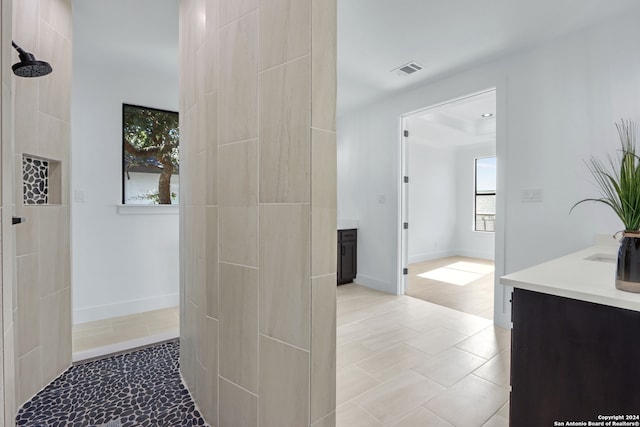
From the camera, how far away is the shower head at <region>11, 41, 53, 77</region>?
1375 millimetres

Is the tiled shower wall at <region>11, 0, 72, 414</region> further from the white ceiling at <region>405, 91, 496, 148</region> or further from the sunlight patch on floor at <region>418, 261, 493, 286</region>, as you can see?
the sunlight patch on floor at <region>418, 261, 493, 286</region>

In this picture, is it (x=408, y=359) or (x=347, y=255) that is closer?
(x=408, y=359)

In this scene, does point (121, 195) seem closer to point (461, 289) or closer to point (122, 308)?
point (122, 308)

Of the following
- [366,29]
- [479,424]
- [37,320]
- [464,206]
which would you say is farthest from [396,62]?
[464,206]

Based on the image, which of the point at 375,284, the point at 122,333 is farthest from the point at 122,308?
the point at 375,284

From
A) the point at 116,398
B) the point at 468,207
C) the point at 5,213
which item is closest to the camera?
the point at 5,213

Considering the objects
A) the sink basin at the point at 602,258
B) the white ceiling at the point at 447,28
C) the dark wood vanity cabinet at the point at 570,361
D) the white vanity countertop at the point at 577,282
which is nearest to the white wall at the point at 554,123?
the white ceiling at the point at 447,28

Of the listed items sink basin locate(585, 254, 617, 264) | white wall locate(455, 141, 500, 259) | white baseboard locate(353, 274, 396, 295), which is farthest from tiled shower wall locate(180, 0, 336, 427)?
white wall locate(455, 141, 500, 259)

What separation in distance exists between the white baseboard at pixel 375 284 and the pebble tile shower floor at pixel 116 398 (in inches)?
105

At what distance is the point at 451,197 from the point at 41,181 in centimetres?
699

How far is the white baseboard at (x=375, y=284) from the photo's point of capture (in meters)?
3.96

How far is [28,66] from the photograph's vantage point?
A: 54.8 inches

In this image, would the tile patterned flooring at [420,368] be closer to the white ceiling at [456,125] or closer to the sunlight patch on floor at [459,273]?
the sunlight patch on floor at [459,273]

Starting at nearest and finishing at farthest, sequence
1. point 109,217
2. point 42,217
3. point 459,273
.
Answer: point 42,217
point 109,217
point 459,273
